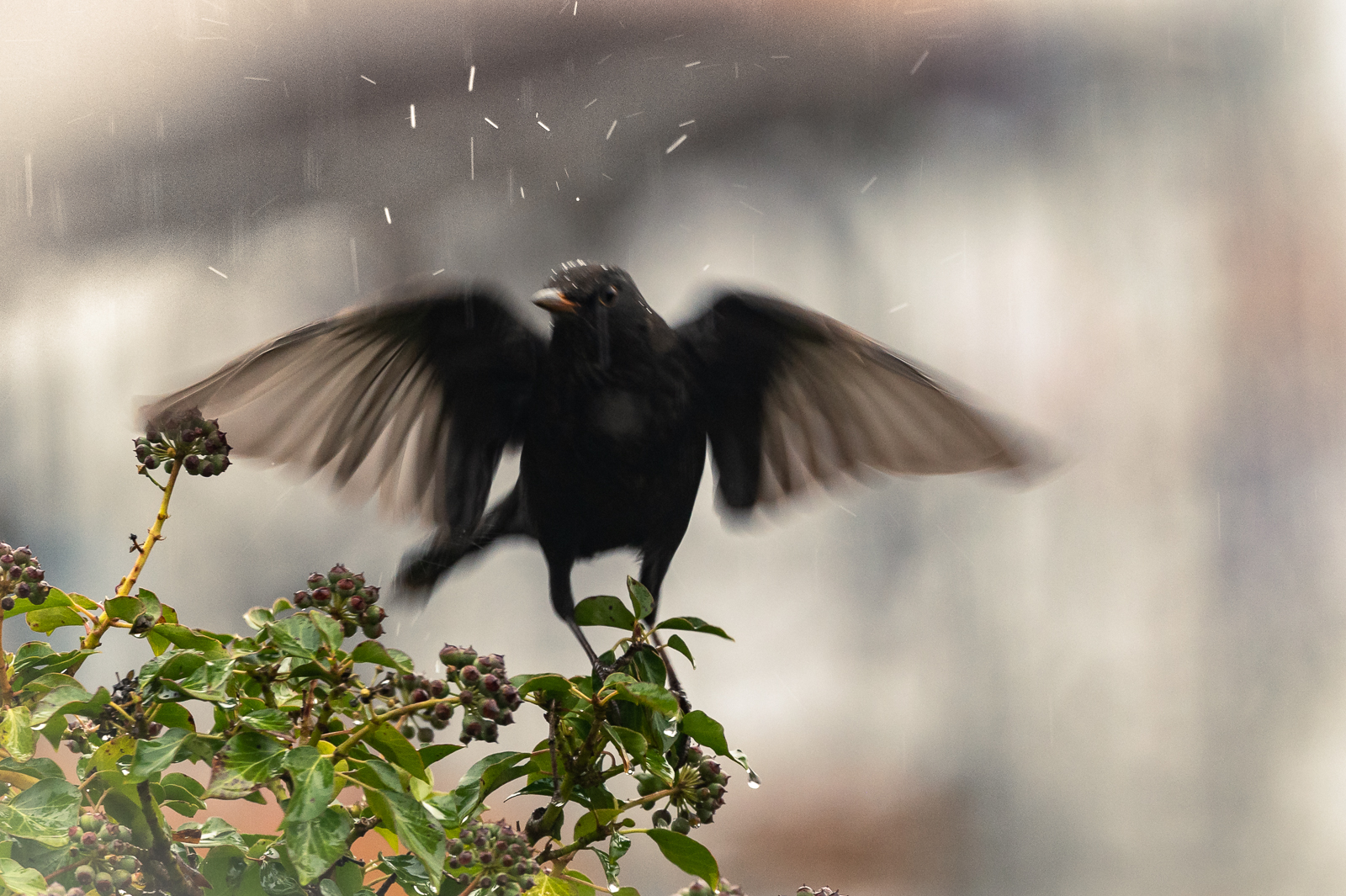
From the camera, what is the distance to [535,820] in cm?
34

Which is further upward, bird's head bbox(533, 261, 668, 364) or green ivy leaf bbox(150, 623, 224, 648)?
bird's head bbox(533, 261, 668, 364)

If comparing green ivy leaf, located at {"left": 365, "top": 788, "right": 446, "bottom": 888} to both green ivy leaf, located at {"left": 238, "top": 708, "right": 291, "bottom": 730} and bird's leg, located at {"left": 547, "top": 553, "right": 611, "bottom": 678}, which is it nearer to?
green ivy leaf, located at {"left": 238, "top": 708, "right": 291, "bottom": 730}

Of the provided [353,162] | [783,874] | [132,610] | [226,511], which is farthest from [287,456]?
[783,874]

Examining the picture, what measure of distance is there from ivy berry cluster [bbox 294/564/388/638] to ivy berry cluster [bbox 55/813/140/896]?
0.09 m

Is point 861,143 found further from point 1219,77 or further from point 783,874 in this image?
point 783,874

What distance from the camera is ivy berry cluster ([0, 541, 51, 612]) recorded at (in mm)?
308

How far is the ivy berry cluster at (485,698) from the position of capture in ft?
0.92

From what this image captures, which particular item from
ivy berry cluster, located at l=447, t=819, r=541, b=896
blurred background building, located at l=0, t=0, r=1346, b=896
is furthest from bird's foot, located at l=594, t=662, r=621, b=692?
blurred background building, located at l=0, t=0, r=1346, b=896

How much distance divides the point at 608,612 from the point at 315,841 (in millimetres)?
182

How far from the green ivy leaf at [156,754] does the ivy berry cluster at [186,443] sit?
103mm

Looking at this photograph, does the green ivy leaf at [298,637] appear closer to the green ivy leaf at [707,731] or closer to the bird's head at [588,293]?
the green ivy leaf at [707,731]

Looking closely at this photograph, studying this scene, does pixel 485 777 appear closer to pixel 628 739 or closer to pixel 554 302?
pixel 628 739

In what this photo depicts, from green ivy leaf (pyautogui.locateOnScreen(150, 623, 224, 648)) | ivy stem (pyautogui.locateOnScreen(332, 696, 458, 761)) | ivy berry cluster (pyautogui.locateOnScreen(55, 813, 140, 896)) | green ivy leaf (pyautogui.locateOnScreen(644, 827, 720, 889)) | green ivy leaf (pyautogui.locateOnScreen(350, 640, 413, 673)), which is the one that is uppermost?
green ivy leaf (pyautogui.locateOnScreen(350, 640, 413, 673))

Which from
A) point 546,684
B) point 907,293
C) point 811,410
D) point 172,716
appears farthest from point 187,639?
point 907,293
